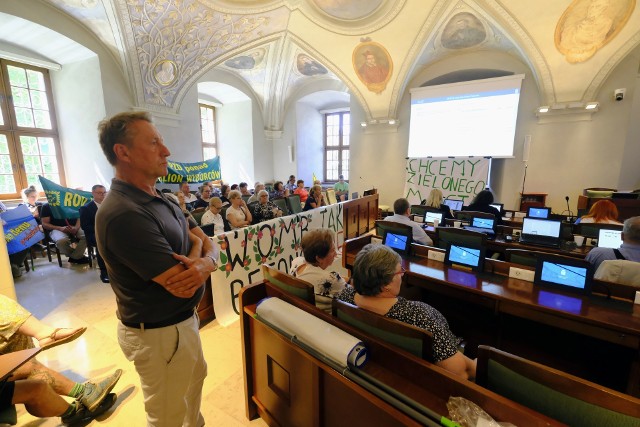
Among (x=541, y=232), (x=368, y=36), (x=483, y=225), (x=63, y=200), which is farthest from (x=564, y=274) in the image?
(x=63, y=200)

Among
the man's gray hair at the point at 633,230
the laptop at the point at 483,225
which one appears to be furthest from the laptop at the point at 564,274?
the laptop at the point at 483,225

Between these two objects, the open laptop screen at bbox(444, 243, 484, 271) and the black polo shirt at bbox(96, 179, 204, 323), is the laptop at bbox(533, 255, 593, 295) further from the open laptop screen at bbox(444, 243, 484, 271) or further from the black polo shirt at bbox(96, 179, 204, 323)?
the black polo shirt at bbox(96, 179, 204, 323)

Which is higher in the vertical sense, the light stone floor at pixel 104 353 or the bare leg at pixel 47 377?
the bare leg at pixel 47 377

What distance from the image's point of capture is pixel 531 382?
88 centimetres

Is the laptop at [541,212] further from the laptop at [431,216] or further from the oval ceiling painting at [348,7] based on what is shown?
the oval ceiling painting at [348,7]

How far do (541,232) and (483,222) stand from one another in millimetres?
660

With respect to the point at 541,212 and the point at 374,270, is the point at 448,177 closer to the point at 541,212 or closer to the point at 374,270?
the point at 541,212

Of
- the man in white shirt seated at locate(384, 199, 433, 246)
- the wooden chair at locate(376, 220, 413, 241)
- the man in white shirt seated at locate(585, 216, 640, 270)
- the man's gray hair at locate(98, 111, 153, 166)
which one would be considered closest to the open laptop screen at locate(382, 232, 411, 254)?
the wooden chair at locate(376, 220, 413, 241)

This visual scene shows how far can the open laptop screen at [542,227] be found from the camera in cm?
319

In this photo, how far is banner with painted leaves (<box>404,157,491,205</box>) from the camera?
696 centimetres

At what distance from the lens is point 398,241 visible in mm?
2836

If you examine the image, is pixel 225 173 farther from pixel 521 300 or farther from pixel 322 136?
pixel 521 300

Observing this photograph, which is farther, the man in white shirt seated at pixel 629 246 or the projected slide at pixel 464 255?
the projected slide at pixel 464 255

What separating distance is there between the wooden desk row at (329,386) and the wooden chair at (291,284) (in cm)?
5
